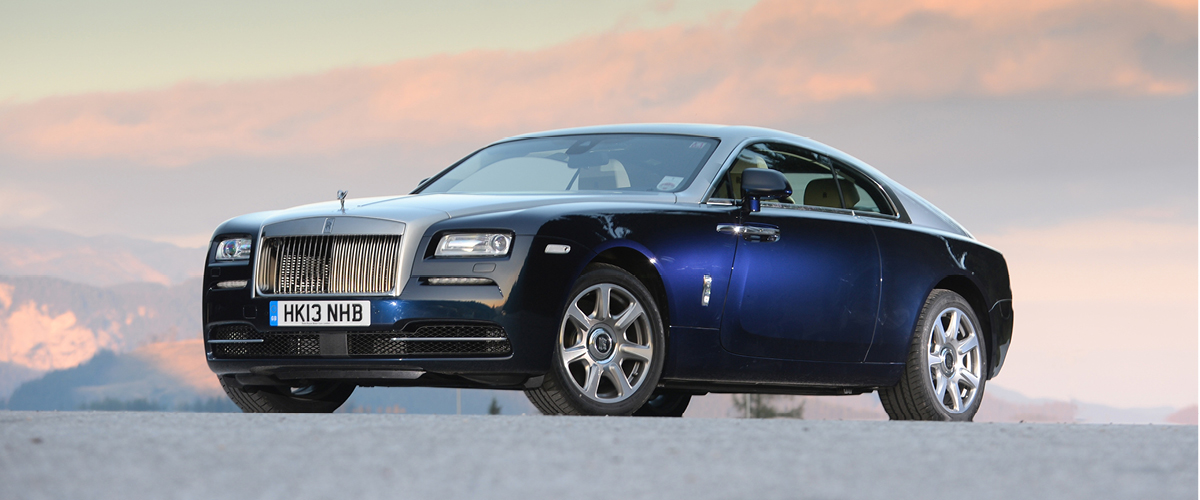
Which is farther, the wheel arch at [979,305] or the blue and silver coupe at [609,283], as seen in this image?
the wheel arch at [979,305]

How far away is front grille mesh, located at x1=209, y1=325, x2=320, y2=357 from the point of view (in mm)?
6719

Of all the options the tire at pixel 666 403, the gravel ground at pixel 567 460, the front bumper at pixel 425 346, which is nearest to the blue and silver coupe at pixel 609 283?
the front bumper at pixel 425 346

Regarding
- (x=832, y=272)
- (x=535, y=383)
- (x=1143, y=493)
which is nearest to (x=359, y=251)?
(x=535, y=383)

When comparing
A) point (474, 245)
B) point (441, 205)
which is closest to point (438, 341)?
point (474, 245)

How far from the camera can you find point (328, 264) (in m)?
6.73

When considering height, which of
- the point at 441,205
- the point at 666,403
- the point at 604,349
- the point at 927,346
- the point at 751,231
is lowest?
the point at 666,403

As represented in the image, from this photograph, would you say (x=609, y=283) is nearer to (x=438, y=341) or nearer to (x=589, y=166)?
(x=438, y=341)

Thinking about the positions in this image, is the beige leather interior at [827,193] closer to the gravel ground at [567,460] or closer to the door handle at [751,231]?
the door handle at [751,231]

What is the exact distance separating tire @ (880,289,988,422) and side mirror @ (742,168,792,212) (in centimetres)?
158

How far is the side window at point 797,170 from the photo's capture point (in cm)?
797

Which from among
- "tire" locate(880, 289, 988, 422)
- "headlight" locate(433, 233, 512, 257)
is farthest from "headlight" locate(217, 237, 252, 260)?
"tire" locate(880, 289, 988, 422)

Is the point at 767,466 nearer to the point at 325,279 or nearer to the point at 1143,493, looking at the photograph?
the point at 1143,493

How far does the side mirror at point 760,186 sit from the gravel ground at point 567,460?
197 centimetres

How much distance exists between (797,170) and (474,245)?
251 centimetres
